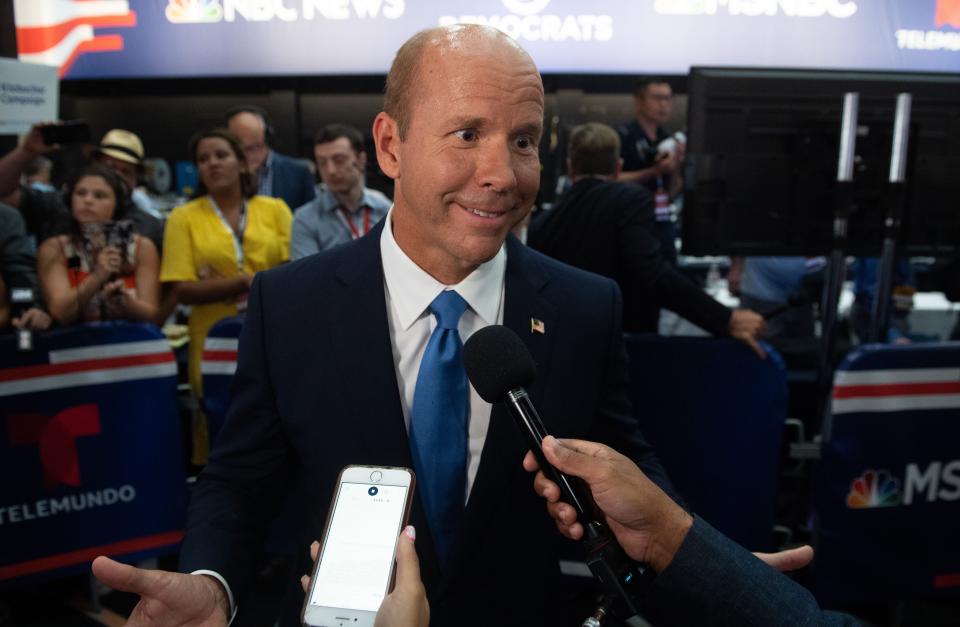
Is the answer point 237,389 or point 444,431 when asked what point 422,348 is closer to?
point 444,431

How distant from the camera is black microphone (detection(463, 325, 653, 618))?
30.8 inches

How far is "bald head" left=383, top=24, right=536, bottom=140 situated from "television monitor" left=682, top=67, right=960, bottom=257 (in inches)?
66.1

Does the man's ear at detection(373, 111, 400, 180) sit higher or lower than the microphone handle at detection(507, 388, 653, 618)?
higher

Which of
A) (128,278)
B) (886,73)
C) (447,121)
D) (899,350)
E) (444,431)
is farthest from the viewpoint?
(128,278)

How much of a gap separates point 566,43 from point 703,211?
3154 mm

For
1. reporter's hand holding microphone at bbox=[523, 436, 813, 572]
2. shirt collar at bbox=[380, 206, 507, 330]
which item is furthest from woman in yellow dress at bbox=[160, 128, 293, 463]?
reporter's hand holding microphone at bbox=[523, 436, 813, 572]

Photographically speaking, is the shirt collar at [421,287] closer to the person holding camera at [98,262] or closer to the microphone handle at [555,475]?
the microphone handle at [555,475]

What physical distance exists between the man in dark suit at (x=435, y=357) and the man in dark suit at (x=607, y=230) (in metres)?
1.57

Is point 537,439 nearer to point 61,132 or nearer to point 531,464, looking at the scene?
point 531,464

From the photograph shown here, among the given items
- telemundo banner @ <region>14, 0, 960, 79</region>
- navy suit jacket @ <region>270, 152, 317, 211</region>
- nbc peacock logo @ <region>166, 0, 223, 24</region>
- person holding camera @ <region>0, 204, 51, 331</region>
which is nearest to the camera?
person holding camera @ <region>0, 204, 51, 331</region>

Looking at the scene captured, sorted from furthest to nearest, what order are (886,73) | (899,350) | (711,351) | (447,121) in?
(886,73) → (711,351) → (899,350) → (447,121)

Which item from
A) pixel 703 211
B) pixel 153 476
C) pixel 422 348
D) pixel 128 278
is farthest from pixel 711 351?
pixel 128 278

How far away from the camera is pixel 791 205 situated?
2730mm

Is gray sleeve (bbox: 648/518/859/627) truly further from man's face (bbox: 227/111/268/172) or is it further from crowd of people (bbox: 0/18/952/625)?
man's face (bbox: 227/111/268/172)
